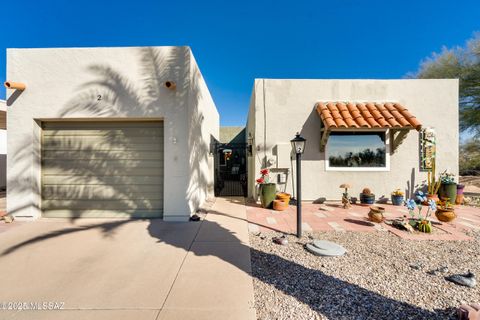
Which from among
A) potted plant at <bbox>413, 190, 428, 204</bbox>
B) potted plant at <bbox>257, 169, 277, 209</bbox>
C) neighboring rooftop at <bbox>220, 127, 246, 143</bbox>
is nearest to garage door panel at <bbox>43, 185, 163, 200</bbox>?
potted plant at <bbox>257, 169, 277, 209</bbox>

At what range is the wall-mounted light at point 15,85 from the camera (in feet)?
16.5

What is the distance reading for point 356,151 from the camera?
7406 mm

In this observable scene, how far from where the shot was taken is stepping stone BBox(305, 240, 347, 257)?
3.47 metres

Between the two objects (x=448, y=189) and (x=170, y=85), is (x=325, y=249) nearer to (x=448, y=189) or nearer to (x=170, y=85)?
(x=170, y=85)

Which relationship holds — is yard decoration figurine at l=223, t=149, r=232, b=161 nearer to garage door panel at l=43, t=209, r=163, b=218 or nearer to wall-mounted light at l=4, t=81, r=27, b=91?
garage door panel at l=43, t=209, r=163, b=218

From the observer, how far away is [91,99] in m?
5.35

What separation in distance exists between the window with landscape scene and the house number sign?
1399 mm

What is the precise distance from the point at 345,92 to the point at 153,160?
7216 millimetres

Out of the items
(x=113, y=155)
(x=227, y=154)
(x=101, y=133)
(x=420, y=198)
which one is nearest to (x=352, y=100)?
(x=420, y=198)

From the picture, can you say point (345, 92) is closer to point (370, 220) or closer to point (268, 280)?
point (370, 220)

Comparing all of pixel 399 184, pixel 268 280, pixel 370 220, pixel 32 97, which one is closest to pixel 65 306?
pixel 268 280

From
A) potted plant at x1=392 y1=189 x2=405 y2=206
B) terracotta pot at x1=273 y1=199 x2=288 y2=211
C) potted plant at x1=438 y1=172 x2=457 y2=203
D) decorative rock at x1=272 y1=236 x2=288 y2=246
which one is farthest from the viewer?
potted plant at x1=438 y1=172 x2=457 y2=203

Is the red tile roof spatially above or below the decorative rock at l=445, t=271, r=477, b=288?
above

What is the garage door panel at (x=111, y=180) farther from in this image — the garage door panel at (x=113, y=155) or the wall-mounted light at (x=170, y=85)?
the wall-mounted light at (x=170, y=85)
